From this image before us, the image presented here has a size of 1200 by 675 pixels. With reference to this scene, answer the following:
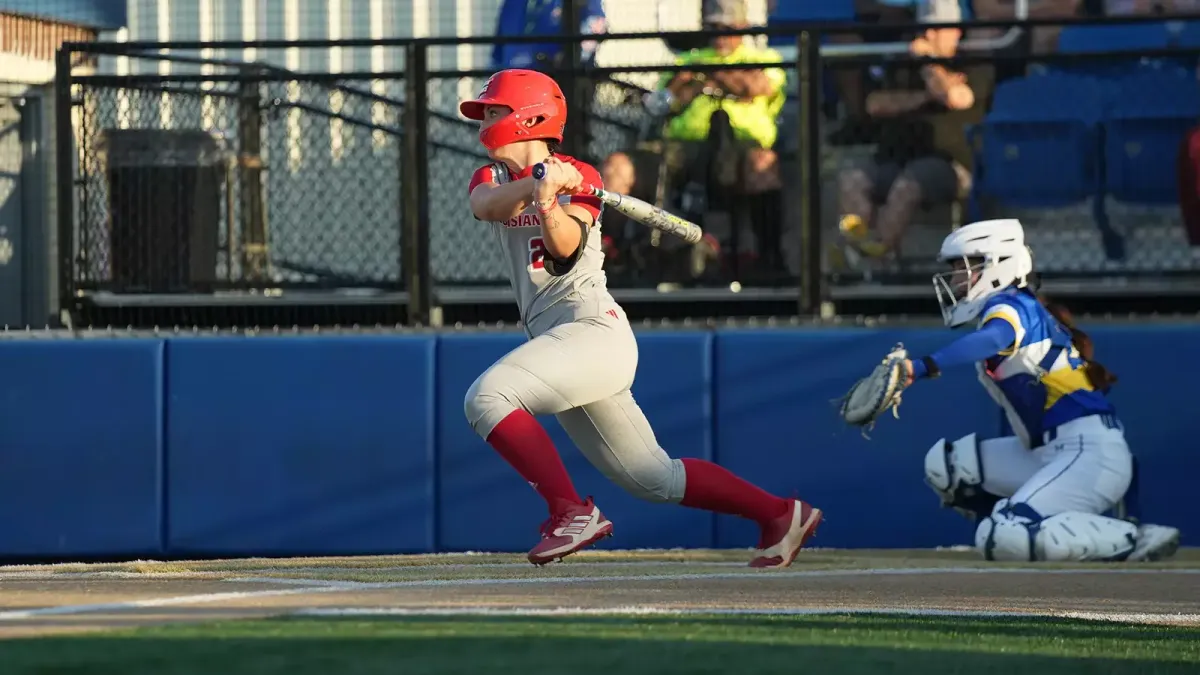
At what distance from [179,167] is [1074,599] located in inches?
180

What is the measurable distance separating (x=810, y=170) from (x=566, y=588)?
326 cm

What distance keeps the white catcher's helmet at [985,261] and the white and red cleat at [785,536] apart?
4.30 feet

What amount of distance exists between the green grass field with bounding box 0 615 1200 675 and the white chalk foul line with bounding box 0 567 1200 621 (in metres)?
0.58

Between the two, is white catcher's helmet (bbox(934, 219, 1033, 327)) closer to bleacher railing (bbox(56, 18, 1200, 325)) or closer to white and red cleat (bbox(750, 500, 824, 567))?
bleacher railing (bbox(56, 18, 1200, 325))

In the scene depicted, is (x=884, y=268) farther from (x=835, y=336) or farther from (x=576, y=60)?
(x=576, y=60)

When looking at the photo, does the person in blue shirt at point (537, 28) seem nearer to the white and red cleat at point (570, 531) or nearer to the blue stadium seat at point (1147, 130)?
the blue stadium seat at point (1147, 130)

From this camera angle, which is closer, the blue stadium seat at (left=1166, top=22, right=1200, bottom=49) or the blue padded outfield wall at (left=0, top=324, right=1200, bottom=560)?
the blue padded outfield wall at (left=0, top=324, right=1200, bottom=560)

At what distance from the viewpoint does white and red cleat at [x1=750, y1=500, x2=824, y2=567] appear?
6.54 m

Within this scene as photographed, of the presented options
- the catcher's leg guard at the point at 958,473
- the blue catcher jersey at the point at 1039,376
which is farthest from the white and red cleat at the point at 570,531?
the catcher's leg guard at the point at 958,473

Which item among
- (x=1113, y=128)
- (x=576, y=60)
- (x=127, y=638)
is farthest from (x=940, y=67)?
(x=127, y=638)

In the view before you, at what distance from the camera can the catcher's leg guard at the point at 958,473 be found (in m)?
7.70

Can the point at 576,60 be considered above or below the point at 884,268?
above

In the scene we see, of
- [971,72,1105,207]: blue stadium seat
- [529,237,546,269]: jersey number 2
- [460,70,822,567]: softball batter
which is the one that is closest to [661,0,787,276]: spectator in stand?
[971,72,1105,207]: blue stadium seat

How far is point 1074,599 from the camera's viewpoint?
5660mm
